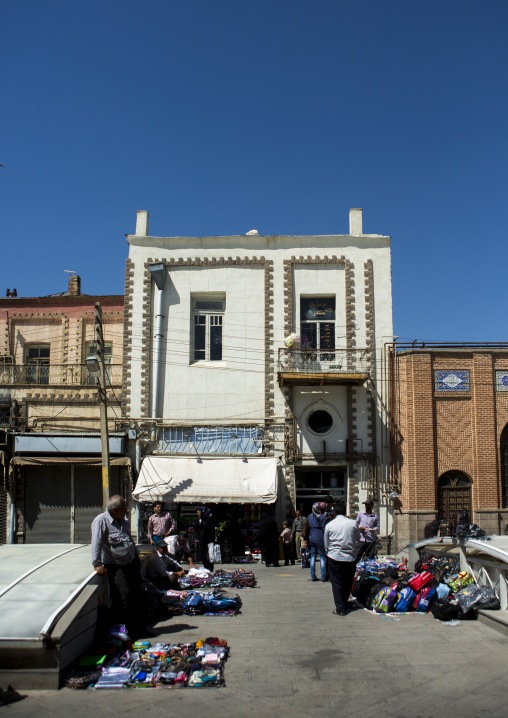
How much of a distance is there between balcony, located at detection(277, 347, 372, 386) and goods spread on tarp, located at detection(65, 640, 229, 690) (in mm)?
12975

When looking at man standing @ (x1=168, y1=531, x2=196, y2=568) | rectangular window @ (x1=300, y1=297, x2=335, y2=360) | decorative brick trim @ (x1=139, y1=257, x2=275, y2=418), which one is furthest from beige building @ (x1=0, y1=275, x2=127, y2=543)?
rectangular window @ (x1=300, y1=297, x2=335, y2=360)

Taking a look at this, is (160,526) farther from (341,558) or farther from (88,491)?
(88,491)

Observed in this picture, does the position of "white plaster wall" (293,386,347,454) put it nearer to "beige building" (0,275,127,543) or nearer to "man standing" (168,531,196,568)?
"beige building" (0,275,127,543)

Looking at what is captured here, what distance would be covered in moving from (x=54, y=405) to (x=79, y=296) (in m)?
7.93

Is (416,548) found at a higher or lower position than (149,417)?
lower

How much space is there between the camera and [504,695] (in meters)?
6.04

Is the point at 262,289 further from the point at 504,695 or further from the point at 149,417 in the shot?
the point at 504,695

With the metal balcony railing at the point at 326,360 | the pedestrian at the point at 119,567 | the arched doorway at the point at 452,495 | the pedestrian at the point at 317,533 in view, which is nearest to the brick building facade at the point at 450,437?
the arched doorway at the point at 452,495

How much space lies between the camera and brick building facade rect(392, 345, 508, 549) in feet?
65.8

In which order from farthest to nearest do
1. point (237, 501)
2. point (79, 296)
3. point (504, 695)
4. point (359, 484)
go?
point (79, 296) < point (359, 484) < point (237, 501) < point (504, 695)

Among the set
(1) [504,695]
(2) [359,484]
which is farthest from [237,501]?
(1) [504,695]

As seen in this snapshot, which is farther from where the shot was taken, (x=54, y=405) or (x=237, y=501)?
(x=54, y=405)

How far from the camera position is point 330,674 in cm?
675

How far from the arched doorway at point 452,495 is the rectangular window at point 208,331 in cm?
836
